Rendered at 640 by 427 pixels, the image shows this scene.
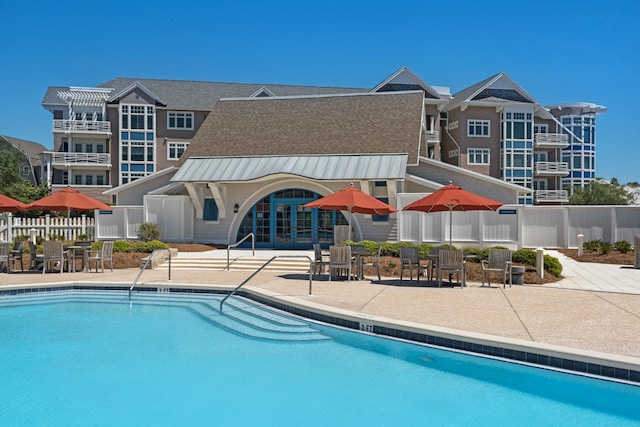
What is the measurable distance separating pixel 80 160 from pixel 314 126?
29.7 meters

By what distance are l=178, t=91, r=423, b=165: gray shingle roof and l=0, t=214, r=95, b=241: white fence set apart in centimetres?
568

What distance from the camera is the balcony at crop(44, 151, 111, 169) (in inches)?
1882

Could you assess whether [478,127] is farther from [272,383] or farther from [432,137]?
[272,383]

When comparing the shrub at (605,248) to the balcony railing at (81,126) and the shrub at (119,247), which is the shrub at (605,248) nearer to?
the shrub at (119,247)

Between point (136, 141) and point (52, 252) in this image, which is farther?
point (136, 141)

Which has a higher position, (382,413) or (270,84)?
(270,84)

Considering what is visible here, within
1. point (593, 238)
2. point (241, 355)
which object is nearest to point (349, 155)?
point (593, 238)

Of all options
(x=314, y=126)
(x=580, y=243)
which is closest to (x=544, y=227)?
(x=580, y=243)

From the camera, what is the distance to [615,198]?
50.6 m

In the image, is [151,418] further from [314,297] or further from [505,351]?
[314,297]

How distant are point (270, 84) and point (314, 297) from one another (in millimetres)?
44022

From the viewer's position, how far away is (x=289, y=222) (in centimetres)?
2562

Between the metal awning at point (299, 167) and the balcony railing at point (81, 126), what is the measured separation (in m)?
26.0

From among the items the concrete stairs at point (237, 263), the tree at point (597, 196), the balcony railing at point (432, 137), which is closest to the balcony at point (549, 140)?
the tree at point (597, 196)
